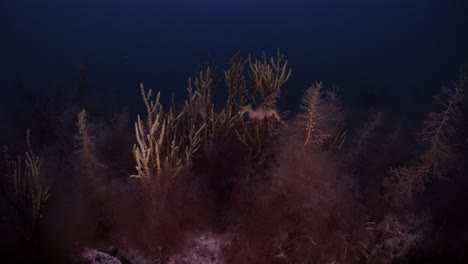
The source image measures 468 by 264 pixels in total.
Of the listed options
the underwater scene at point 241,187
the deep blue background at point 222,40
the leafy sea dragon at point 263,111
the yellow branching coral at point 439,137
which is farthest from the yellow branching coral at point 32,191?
the deep blue background at point 222,40

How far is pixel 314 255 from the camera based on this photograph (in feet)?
13.1

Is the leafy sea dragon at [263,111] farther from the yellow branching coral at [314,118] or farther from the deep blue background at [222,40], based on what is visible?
the deep blue background at [222,40]

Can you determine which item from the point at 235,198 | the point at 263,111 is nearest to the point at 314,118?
the point at 263,111

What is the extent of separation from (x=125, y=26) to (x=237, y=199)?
4694 cm

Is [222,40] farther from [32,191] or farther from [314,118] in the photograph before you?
[32,191]

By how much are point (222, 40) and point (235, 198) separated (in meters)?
35.8

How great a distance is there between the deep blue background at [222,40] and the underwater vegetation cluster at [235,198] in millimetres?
5780

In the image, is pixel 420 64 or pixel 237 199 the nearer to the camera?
pixel 237 199

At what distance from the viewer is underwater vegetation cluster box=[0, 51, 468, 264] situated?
149 inches

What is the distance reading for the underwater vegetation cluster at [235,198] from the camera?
3777mm

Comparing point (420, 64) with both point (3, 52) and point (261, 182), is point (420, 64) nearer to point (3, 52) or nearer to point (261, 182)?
point (261, 182)

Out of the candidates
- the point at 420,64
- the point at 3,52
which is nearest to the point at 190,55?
the point at 3,52

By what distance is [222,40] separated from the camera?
37969 mm

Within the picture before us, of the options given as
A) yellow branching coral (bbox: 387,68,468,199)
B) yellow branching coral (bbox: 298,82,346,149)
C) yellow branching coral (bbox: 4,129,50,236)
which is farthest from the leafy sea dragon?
yellow branching coral (bbox: 4,129,50,236)
